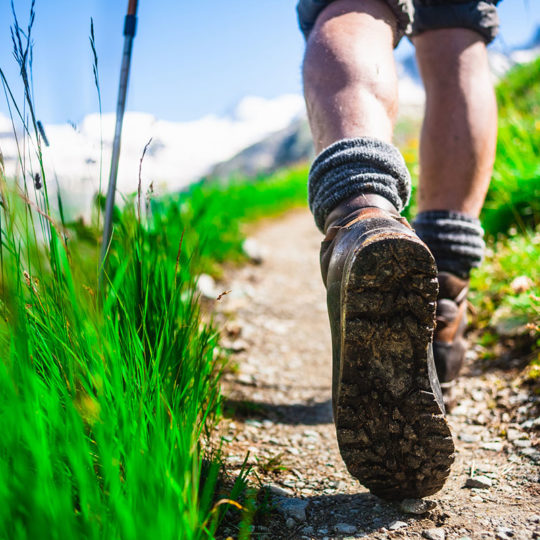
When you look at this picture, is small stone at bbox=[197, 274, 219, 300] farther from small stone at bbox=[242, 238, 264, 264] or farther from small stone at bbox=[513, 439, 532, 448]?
small stone at bbox=[513, 439, 532, 448]

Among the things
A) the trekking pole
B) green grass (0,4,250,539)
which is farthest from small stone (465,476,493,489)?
the trekking pole

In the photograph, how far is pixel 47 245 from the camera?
3.32ft

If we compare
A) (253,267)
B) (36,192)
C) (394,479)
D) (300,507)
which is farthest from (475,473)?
(253,267)

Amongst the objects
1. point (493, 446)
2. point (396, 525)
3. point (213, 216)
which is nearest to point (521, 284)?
point (493, 446)

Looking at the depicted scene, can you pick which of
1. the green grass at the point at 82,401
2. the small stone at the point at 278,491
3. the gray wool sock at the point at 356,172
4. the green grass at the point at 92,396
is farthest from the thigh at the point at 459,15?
the small stone at the point at 278,491

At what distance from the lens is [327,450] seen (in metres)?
1.47

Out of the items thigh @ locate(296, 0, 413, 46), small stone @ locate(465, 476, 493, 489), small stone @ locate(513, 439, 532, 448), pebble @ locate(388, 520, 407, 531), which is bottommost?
pebble @ locate(388, 520, 407, 531)

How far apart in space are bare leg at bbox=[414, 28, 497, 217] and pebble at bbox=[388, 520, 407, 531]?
941mm

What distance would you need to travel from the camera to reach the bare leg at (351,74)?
1191 mm

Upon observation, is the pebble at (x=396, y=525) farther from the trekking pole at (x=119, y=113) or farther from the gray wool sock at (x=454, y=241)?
the trekking pole at (x=119, y=113)

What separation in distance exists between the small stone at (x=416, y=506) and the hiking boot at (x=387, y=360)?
0.07 feet

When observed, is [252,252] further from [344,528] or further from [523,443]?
[344,528]

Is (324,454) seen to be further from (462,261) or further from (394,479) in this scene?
(462,261)

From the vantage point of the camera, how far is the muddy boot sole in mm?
920
